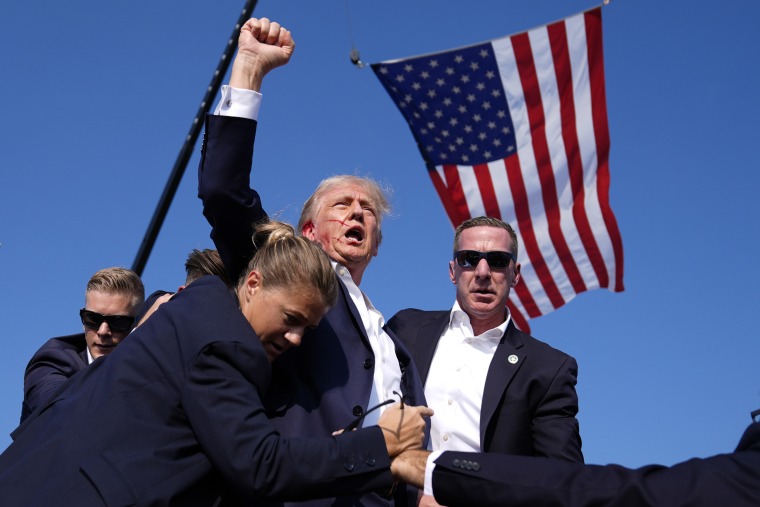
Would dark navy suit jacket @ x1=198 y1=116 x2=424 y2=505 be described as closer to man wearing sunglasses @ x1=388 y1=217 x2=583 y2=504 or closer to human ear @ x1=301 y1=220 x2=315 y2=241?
human ear @ x1=301 y1=220 x2=315 y2=241

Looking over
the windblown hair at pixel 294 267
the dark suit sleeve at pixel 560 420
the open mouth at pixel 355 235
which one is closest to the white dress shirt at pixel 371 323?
the open mouth at pixel 355 235

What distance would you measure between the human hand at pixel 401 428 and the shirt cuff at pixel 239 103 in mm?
1296

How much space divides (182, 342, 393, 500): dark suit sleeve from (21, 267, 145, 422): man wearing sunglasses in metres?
2.38

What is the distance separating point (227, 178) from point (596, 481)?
177 centimetres

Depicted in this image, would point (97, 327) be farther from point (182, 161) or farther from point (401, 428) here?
point (182, 161)

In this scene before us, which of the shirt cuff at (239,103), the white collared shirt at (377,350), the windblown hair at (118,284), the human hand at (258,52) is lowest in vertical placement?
the white collared shirt at (377,350)

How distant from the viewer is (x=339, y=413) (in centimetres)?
383

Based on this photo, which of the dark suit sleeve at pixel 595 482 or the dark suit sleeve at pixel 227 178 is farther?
the dark suit sleeve at pixel 227 178

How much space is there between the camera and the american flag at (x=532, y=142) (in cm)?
1098

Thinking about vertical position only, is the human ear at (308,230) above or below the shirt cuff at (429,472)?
above

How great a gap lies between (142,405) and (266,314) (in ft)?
2.04

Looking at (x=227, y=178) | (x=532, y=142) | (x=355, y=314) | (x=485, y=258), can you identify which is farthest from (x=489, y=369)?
(x=532, y=142)

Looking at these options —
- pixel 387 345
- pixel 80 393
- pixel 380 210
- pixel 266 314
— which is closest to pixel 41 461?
pixel 80 393

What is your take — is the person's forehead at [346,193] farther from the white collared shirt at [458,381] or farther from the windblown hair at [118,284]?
the windblown hair at [118,284]
